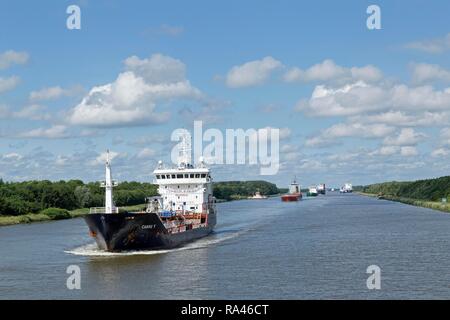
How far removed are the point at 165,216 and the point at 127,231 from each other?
11518 millimetres

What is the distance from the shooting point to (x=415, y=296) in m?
33.7

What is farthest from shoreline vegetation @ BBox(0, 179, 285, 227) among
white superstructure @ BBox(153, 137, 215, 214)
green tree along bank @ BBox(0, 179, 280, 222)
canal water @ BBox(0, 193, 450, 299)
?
canal water @ BBox(0, 193, 450, 299)

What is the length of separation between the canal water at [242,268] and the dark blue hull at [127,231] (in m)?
1.17

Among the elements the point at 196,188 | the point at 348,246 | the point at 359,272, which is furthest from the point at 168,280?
the point at 196,188

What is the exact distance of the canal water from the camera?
3547cm

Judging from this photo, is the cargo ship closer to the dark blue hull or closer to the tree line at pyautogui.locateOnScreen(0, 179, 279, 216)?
the dark blue hull

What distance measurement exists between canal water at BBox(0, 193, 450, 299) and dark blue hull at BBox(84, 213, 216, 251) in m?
1.17

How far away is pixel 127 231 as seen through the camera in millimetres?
52062

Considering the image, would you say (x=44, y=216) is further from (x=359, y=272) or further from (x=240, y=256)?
(x=359, y=272)

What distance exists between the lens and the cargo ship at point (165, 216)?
169 ft

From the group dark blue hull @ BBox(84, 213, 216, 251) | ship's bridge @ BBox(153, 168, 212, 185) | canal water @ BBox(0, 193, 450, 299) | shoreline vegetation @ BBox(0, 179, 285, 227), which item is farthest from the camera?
shoreline vegetation @ BBox(0, 179, 285, 227)

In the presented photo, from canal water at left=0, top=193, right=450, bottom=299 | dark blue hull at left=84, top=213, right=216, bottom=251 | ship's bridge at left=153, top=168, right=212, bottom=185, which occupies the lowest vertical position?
canal water at left=0, top=193, right=450, bottom=299

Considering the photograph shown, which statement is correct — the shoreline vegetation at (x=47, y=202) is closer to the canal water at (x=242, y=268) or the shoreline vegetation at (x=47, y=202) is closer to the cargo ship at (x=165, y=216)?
the cargo ship at (x=165, y=216)
